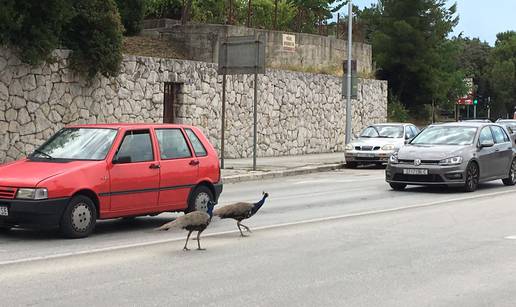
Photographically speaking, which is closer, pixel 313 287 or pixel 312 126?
pixel 313 287

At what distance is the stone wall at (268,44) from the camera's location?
27.3 metres

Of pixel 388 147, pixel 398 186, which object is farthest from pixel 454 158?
pixel 388 147

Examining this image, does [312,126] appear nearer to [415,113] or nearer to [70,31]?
[70,31]

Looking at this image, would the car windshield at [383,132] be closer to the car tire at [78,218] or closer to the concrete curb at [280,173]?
the concrete curb at [280,173]

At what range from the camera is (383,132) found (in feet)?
Answer: 86.4

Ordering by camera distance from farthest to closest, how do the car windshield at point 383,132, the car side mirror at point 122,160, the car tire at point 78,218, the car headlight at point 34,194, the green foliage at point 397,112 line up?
the green foliage at point 397,112 < the car windshield at point 383,132 < the car side mirror at point 122,160 < the car tire at point 78,218 < the car headlight at point 34,194

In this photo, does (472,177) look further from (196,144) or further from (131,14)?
(131,14)

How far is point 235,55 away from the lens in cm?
2148

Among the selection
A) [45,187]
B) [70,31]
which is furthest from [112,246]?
Answer: [70,31]

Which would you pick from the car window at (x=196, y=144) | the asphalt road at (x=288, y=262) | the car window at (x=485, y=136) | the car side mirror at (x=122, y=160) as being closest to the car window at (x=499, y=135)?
the car window at (x=485, y=136)

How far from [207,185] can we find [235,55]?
1051cm

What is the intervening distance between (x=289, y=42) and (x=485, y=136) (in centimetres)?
1408

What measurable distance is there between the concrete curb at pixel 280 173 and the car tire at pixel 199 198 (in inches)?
297

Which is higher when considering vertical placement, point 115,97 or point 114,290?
point 115,97
